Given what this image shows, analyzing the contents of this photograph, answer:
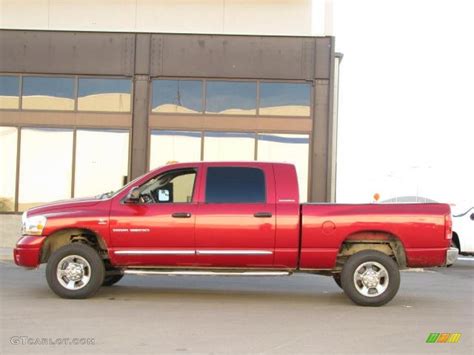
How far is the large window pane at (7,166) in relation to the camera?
17.4 meters

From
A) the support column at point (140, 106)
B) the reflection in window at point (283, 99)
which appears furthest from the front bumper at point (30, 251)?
the reflection in window at point (283, 99)

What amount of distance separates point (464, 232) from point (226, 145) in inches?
264

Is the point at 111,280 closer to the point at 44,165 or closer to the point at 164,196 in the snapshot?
the point at 164,196

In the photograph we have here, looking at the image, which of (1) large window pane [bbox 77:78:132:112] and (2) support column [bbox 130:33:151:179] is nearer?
(2) support column [bbox 130:33:151:179]

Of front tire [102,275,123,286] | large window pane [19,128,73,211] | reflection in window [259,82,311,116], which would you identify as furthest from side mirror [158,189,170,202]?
large window pane [19,128,73,211]

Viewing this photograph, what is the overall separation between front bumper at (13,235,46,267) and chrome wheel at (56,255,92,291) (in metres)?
0.39

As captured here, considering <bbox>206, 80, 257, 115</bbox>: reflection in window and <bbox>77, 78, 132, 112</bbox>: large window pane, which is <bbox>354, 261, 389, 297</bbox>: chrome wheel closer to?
<bbox>206, 80, 257, 115</bbox>: reflection in window

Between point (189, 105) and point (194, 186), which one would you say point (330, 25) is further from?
point (194, 186)

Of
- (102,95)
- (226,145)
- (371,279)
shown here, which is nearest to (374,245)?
(371,279)

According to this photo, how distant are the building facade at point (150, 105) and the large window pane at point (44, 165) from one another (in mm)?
29

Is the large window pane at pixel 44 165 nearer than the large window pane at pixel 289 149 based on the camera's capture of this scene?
No

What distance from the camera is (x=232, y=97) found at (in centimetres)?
1720

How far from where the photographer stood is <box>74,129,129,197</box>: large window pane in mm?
17297

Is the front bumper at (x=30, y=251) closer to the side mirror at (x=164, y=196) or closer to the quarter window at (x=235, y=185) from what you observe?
the side mirror at (x=164, y=196)
